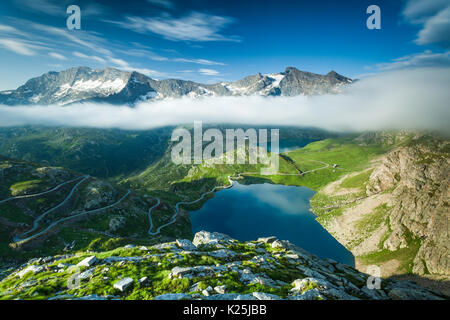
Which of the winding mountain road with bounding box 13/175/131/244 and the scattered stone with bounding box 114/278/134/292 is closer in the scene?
the scattered stone with bounding box 114/278/134/292

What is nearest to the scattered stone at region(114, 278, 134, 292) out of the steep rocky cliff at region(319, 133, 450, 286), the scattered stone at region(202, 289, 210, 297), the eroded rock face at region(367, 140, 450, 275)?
the scattered stone at region(202, 289, 210, 297)

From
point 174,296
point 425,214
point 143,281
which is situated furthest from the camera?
point 425,214

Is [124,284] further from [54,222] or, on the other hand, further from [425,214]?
[425,214]

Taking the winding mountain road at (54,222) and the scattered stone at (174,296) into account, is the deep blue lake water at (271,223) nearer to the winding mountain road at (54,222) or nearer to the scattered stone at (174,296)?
the winding mountain road at (54,222)

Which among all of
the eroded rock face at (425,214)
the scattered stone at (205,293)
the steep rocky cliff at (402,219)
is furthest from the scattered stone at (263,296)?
the eroded rock face at (425,214)

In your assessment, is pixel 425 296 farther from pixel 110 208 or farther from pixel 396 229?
pixel 110 208

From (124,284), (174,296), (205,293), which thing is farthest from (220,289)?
(124,284)

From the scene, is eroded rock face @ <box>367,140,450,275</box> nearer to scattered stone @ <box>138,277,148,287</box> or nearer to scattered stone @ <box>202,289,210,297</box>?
scattered stone @ <box>202,289,210,297</box>
